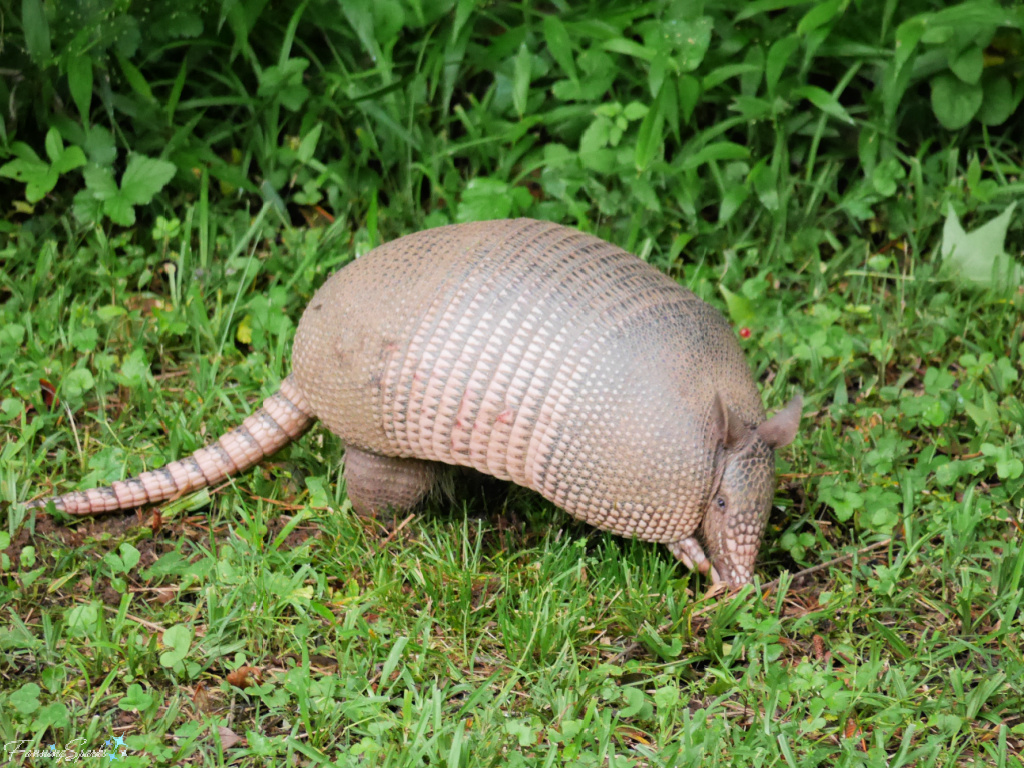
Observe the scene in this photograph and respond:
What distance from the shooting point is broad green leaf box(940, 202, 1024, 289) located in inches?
212

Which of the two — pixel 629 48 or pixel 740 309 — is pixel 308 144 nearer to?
pixel 629 48

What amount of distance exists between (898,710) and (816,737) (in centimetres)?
29

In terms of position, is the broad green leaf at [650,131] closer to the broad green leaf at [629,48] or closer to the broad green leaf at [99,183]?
the broad green leaf at [629,48]

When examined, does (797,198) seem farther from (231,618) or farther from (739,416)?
(231,618)

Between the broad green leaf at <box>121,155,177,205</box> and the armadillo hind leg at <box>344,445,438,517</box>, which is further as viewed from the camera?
the broad green leaf at <box>121,155,177,205</box>

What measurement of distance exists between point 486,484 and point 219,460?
113 centimetres

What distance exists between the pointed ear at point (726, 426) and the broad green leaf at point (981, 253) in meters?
2.33

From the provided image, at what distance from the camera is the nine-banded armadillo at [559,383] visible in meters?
3.77

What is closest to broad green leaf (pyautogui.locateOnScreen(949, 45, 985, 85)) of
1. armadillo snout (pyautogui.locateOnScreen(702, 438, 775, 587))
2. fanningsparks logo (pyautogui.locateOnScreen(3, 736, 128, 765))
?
armadillo snout (pyautogui.locateOnScreen(702, 438, 775, 587))

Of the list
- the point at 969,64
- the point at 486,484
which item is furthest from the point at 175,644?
the point at 969,64

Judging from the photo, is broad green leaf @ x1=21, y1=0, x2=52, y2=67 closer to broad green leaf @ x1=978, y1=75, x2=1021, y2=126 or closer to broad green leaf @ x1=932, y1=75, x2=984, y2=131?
broad green leaf @ x1=932, y1=75, x2=984, y2=131

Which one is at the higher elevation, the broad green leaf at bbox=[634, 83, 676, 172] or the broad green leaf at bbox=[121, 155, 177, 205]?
the broad green leaf at bbox=[634, 83, 676, 172]

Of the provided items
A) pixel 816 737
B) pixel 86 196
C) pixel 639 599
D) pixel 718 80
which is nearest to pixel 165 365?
pixel 86 196

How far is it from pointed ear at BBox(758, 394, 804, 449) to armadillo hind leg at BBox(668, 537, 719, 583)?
0.49m
